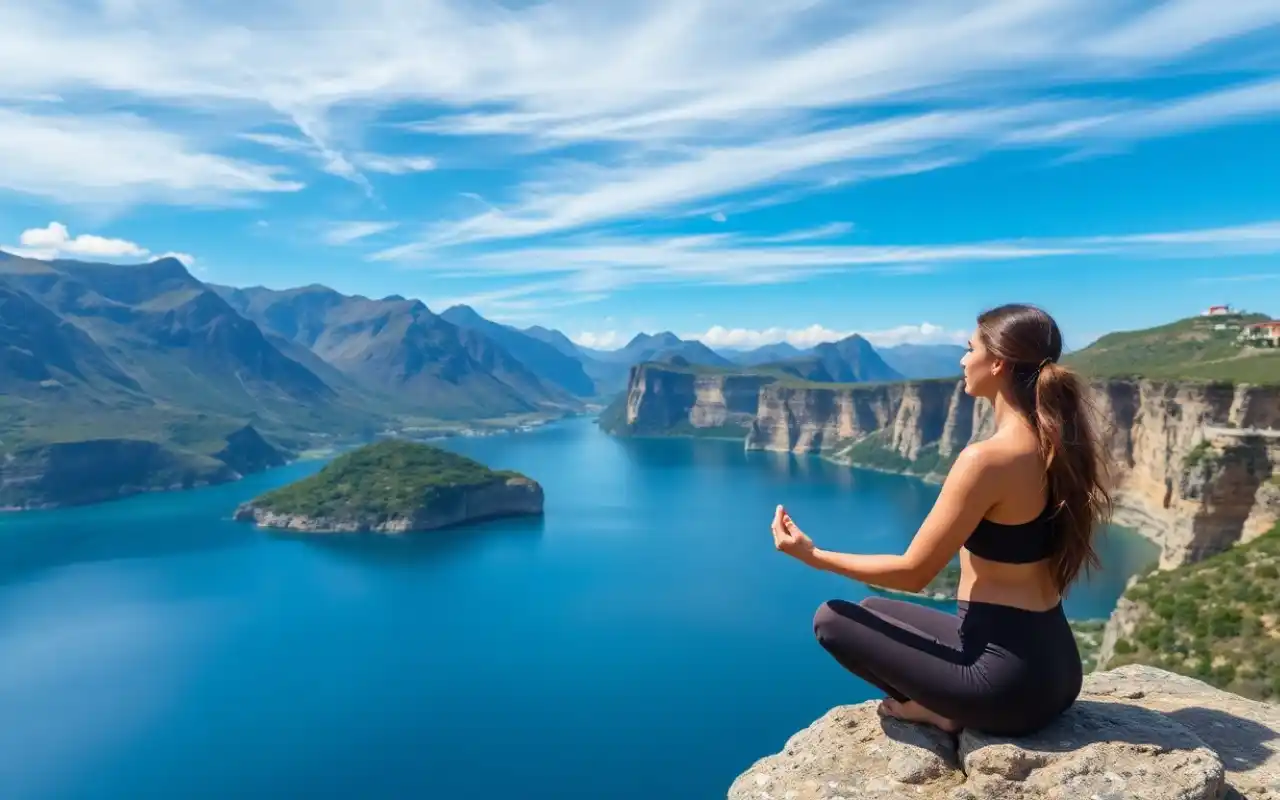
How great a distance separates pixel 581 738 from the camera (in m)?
48.2

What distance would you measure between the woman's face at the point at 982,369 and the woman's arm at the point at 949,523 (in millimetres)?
593

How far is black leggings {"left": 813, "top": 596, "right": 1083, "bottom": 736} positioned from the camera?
534 centimetres

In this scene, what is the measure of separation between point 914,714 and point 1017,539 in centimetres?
160

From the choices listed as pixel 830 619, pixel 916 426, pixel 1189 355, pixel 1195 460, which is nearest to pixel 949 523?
pixel 830 619

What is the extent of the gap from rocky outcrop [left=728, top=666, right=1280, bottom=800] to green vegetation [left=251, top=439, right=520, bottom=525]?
115 metres

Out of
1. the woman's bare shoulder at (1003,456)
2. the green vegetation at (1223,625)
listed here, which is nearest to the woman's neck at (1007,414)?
the woman's bare shoulder at (1003,456)

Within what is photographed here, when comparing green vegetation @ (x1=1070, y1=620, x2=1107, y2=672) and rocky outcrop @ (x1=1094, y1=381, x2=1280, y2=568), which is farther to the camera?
rocky outcrop @ (x1=1094, y1=381, x2=1280, y2=568)

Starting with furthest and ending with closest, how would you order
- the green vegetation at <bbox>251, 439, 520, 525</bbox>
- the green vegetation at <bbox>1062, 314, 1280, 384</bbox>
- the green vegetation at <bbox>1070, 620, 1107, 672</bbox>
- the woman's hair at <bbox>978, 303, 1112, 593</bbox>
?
the green vegetation at <bbox>251, 439, 520, 525</bbox>
the green vegetation at <bbox>1062, 314, 1280, 384</bbox>
the green vegetation at <bbox>1070, 620, 1107, 672</bbox>
the woman's hair at <bbox>978, 303, 1112, 593</bbox>

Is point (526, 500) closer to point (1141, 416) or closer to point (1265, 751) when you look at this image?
point (1141, 416)

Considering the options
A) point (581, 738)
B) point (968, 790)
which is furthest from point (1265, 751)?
point (581, 738)

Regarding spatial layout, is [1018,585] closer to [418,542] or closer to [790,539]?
[790,539]

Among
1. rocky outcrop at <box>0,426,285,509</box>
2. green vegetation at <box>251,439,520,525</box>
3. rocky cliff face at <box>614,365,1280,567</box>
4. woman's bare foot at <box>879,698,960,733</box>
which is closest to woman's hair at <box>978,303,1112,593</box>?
rocky cliff face at <box>614,365,1280,567</box>

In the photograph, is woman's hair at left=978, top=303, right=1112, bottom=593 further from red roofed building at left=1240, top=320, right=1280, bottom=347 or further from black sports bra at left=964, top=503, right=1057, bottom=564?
red roofed building at left=1240, top=320, right=1280, bottom=347

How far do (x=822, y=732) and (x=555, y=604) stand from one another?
73.8 m
